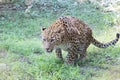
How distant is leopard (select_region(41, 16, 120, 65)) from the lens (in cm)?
700

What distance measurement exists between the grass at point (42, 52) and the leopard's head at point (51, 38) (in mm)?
330

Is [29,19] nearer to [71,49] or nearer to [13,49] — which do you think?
[13,49]

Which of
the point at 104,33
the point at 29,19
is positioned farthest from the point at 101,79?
the point at 29,19

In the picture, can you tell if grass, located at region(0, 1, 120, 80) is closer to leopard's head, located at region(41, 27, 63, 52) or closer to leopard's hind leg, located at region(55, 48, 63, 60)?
leopard's hind leg, located at region(55, 48, 63, 60)

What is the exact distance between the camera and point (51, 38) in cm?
698

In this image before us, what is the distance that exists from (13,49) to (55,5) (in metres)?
5.13

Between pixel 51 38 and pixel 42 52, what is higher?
pixel 51 38

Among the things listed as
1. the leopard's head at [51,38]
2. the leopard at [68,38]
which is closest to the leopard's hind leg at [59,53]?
the leopard at [68,38]

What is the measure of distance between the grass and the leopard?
0.75 feet

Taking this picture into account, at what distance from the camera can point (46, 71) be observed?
6.61 metres

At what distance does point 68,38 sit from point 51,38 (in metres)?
0.37

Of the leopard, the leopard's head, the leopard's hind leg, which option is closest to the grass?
the leopard's hind leg

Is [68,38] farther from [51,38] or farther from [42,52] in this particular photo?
[42,52]

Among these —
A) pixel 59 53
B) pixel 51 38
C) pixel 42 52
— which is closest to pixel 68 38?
pixel 51 38
